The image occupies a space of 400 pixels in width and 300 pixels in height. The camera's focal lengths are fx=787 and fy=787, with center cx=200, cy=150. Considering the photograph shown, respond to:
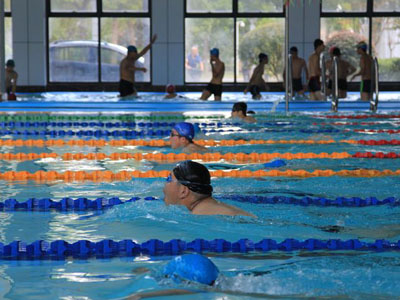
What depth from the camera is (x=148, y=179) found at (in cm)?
706

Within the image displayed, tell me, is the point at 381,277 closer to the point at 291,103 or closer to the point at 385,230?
the point at 385,230

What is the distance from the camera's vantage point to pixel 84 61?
75.4ft

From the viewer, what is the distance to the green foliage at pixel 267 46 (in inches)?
905

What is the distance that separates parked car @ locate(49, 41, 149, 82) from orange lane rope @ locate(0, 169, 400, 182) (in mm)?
15801

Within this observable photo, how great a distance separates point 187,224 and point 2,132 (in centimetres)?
664

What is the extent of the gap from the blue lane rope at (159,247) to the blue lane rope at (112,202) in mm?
1253

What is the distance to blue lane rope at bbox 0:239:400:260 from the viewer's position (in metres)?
4.36

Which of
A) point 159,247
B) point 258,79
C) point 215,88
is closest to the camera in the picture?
point 159,247

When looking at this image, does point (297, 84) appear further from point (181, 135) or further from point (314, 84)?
point (181, 135)

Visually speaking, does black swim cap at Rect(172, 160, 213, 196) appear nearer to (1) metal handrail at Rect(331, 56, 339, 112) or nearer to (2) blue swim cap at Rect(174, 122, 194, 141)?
(2) blue swim cap at Rect(174, 122, 194, 141)

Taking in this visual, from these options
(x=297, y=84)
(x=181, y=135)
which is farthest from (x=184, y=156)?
(x=297, y=84)

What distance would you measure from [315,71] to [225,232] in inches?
483

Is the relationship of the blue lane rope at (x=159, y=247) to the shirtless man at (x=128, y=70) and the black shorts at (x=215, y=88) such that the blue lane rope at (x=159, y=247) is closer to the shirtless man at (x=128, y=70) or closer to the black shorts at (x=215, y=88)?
the black shorts at (x=215, y=88)

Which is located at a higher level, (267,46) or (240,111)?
(267,46)
